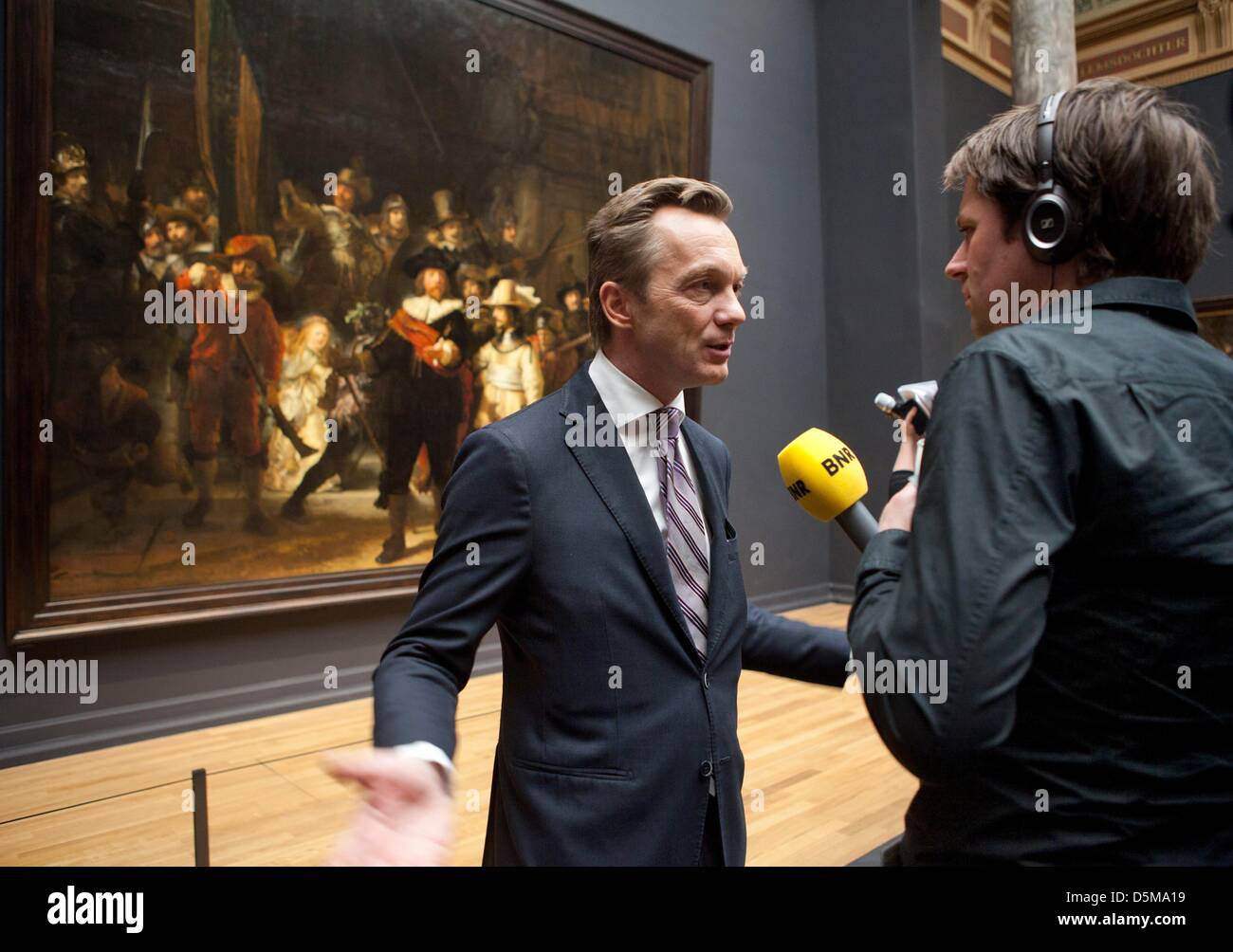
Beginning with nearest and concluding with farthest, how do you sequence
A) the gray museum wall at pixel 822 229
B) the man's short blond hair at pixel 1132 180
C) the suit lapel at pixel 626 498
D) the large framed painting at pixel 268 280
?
the man's short blond hair at pixel 1132 180 < the suit lapel at pixel 626 498 < the large framed painting at pixel 268 280 < the gray museum wall at pixel 822 229

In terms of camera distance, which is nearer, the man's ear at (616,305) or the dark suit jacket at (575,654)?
the dark suit jacket at (575,654)

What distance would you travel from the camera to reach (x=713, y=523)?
5.78ft

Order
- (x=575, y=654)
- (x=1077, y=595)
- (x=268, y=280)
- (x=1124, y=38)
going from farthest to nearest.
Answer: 1. (x=1124, y=38)
2. (x=268, y=280)
3. (x=575, y=654)
4. (x=1077, y=595)

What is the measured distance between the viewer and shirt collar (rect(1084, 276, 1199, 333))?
108 cm

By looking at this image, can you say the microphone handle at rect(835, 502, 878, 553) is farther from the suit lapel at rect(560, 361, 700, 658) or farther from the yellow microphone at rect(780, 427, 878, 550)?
the suit lapel at rect(560, 361, 700, 658)

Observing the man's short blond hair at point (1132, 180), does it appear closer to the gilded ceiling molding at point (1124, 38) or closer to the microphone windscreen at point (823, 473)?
the microphone windscreen at point (823, 473)

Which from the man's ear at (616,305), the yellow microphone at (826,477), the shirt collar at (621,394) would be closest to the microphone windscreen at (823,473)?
the yellow microphone at (826,477)

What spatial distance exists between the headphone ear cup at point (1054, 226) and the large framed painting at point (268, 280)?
16.5 feet

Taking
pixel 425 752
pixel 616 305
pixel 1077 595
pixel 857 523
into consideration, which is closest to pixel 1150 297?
pixel 1077 595

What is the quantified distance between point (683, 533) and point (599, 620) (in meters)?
0.28

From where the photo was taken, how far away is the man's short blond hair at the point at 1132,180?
107cm

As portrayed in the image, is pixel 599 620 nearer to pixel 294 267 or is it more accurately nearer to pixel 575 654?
pixel 575 654

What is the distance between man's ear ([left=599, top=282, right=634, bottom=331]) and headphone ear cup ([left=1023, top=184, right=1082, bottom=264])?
85cm
